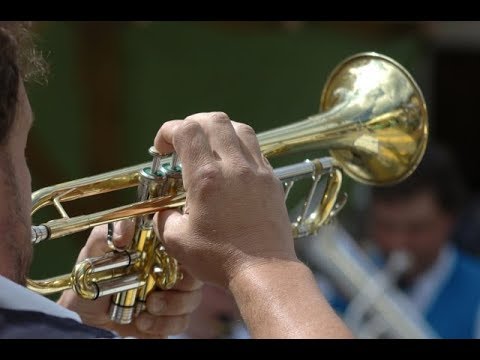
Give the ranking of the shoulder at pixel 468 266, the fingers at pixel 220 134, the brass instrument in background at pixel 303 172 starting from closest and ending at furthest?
the fingers at pixel 220 134 → the brass instrument in background at pixel 303 172 → the shoulder at pixel 468 266

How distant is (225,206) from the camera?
165cm

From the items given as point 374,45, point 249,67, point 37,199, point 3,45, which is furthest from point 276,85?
point 3,45

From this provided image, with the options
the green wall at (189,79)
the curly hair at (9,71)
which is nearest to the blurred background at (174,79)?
the green wall at (189,79)

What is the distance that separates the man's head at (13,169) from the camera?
1.60 metres

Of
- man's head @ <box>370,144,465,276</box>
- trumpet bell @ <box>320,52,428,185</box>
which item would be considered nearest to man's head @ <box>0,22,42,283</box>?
trumpet bell @ <box>320,52,428,185</box>

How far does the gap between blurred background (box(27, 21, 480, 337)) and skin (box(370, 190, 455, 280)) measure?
0.29 m

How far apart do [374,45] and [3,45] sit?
4.14m

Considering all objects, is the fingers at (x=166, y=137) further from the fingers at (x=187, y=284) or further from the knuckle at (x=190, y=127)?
the fingers at (x=187, y=284)

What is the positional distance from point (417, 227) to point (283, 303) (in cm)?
306

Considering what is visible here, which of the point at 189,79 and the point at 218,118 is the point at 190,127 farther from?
the point at 189,79

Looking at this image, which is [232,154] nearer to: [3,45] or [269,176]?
[269,176]

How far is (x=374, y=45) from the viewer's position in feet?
18.3

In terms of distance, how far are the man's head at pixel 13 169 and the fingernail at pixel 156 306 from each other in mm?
606

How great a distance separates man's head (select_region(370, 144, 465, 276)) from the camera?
14.8 feet
